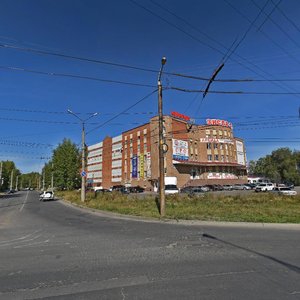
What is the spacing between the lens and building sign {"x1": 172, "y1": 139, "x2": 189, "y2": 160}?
79688mm

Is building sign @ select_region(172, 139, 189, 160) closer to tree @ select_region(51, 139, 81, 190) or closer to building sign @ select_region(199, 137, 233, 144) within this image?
building sign @ select_region(199, 137, 233, 144)

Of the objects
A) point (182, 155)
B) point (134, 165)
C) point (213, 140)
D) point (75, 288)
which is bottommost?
point (75, 288)

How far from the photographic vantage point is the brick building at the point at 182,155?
8019cm

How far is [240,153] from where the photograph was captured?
96.6m

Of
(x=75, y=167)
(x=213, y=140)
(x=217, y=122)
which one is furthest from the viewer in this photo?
(x=217, y=122)

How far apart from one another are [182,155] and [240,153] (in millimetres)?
23401

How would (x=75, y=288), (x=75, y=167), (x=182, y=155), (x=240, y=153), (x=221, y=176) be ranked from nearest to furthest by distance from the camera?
1. (x=75, y=288)
2. (x=75, y=167)
3. (x=182, y=155)
4. (x=221, y=176)
5. (x=240, y=153)

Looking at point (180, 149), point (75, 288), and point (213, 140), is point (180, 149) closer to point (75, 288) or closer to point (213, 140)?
point (213, 140)

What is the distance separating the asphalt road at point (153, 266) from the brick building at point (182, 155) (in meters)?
64.2

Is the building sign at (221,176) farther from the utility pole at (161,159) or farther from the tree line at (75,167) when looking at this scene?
the utility pole at (161,159)

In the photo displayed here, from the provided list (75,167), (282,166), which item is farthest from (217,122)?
(75,167)

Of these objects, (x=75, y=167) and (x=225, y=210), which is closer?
(x=225, y=210)

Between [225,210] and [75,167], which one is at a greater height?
[75,167]

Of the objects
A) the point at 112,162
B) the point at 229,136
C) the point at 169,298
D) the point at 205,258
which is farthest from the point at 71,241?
the point at 112,162
